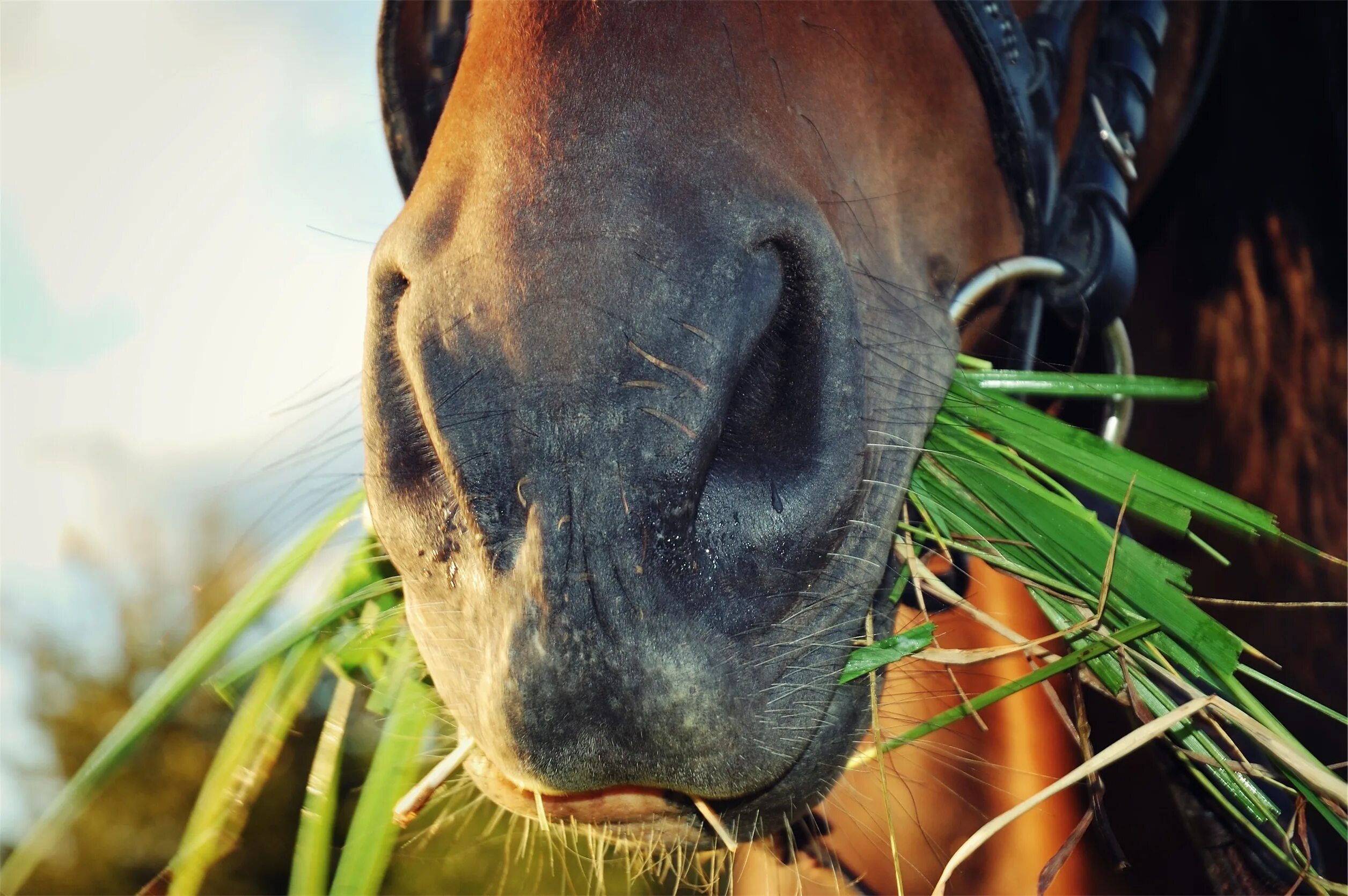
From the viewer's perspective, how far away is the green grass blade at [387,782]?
1129 mm

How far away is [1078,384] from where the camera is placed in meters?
1.10

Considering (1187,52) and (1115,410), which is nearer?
(1115,410)

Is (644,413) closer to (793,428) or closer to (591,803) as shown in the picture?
(793,428)

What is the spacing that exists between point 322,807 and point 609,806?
2.02ft

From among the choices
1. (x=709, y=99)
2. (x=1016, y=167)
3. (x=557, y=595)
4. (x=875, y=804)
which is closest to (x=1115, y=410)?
(x=1016, y=167)

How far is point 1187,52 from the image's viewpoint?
162cm

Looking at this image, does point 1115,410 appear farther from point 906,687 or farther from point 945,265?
point 906,687

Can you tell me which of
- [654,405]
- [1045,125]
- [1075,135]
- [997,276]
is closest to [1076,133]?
[1075,135]

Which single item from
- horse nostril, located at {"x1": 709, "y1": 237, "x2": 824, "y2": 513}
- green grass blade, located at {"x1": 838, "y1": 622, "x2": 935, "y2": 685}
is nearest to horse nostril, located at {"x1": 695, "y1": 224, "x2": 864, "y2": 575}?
horse nostril, located at {"x1": 709, "y1": 237, "x2": 824, "y2": 513}

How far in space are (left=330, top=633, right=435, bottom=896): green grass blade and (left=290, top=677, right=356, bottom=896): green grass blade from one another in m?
0.03

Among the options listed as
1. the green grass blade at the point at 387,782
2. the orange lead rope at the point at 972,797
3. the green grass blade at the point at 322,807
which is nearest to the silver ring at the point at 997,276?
the orange lead rope at the point at 972,797

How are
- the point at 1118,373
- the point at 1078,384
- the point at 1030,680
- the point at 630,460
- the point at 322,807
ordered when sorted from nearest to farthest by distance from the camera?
the point at 630,460 → the point at 1030,680 → the point at 1078,384 → the point at 322,807 → the point at 1118,373

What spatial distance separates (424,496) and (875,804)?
2.42 ft

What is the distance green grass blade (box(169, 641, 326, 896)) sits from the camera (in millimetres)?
1292
